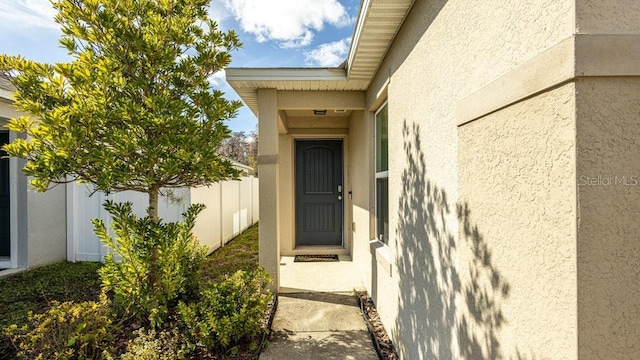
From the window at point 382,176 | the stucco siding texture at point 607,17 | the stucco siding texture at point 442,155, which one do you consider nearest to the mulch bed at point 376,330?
the stucco siding texture at point 442,155

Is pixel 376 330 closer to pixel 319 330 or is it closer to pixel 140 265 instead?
pixel 319 330

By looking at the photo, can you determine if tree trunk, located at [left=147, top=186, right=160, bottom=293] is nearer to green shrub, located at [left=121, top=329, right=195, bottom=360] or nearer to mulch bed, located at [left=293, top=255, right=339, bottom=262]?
green shrub, located at [left=121, top=329, right=195, bottom=360]

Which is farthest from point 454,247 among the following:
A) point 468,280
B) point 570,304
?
point 570,304

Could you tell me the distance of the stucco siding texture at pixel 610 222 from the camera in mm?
1017

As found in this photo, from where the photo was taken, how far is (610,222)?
1.03 m

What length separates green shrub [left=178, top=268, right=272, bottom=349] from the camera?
2963 millimetres

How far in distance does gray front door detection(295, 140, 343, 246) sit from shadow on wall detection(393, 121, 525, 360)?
13.3 feet

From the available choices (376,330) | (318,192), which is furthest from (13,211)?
(376,330)

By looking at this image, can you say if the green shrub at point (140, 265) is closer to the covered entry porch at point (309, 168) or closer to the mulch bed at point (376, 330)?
the covered entry porch at point (309, 168)

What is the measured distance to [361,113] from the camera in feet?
17.1

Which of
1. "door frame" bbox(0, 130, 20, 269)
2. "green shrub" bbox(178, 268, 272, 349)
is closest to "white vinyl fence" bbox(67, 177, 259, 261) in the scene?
"door frame" bbox(0, 130, 20, 269)

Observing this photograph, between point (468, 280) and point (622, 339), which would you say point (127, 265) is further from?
point (622, 339)

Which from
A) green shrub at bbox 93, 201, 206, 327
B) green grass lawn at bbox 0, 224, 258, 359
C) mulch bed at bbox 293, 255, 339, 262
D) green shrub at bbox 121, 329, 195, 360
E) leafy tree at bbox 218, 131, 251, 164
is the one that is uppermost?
leafy tree at bbox 218, 131, 251, 164

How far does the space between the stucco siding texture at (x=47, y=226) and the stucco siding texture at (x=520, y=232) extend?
23.4 ft
